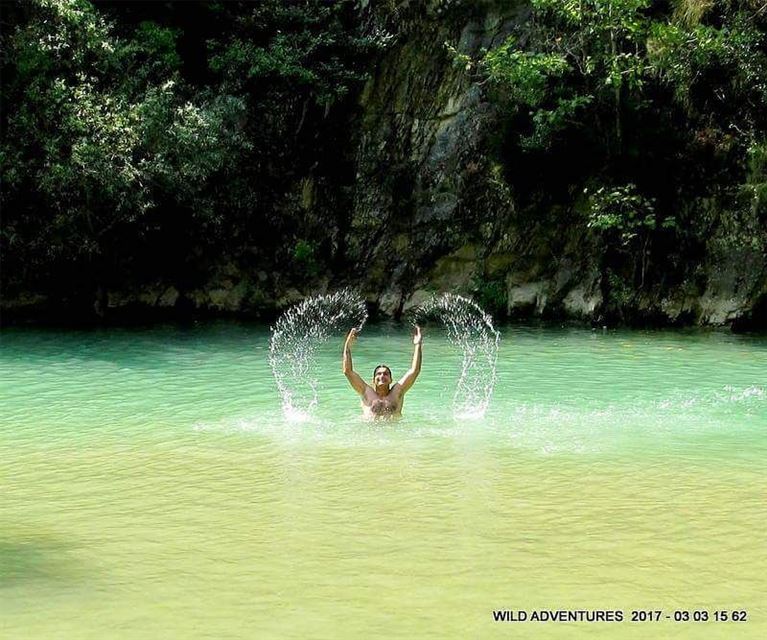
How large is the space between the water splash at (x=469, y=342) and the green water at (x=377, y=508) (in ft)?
1.24

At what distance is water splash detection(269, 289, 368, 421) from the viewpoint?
13397mm

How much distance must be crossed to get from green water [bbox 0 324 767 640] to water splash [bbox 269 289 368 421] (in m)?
0.31

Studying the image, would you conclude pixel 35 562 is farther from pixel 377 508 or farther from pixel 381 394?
→ pixel 381 394

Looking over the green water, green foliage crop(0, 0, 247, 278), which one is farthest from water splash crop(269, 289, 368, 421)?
green foliage crop(0, 0, 247, 278)

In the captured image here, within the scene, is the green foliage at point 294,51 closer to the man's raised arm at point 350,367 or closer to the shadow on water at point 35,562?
the man's raised arm at point 350,367

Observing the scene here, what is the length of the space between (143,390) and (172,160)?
8.43 metres

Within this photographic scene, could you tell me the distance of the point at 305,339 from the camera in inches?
829

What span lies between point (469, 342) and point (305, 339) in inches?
140

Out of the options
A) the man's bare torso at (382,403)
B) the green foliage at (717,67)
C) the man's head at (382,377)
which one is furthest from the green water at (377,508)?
the green foliage at (717,67)

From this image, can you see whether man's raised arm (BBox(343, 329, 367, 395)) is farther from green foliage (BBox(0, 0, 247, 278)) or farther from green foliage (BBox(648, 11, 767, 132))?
green foliage (BBox(648, 11, 767, 132))

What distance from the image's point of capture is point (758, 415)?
12023mm

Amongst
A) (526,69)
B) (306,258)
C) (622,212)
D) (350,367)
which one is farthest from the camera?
(306,258)

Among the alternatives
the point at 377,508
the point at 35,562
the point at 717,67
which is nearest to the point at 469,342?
the point at 717,67

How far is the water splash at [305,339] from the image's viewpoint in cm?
1340
